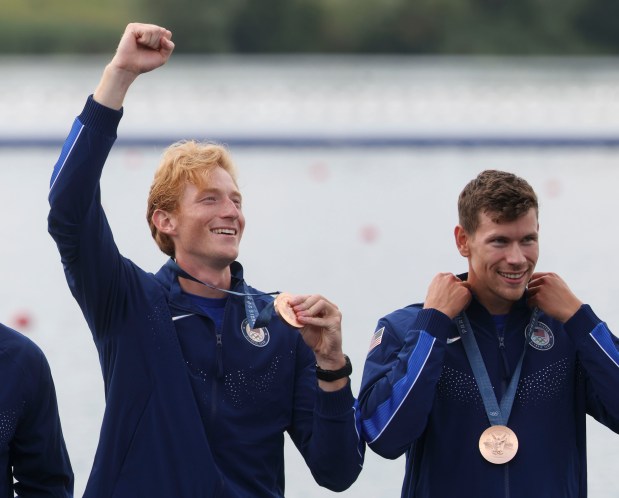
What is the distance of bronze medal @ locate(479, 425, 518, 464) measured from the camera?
2.40 m

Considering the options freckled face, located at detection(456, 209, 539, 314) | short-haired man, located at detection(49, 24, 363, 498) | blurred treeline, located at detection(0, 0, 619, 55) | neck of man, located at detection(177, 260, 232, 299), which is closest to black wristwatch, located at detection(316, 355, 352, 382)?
short-haired man, located at detection(49, 24, 363, 498)

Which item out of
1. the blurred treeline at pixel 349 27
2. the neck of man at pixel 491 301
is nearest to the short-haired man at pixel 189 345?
the neck of man at pixel 491 301

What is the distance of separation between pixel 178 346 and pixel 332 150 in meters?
9.17

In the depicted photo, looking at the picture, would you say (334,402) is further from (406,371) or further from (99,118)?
(99,118)

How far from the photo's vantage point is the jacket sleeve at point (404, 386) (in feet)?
7.86

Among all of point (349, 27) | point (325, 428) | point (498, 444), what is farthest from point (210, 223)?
point (349, 27)

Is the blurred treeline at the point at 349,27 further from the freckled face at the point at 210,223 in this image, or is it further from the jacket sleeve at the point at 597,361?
the jacket sleeve at the point at 597,361

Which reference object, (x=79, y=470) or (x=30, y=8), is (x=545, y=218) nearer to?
(x=79, y=470)

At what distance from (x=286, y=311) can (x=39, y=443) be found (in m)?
0.50

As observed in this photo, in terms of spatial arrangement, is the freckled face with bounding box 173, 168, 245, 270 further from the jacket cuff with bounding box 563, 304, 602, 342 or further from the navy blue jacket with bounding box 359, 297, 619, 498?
the jacket cuff with bounding box 563, 304, 602, 342

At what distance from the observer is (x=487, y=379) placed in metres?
2.47

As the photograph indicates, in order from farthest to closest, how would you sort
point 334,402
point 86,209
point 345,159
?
point 345,159 → point 334,402 → point 86,209

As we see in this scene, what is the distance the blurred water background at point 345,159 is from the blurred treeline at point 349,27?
665 cm

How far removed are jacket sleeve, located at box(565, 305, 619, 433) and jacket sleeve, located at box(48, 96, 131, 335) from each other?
882 millimetres
